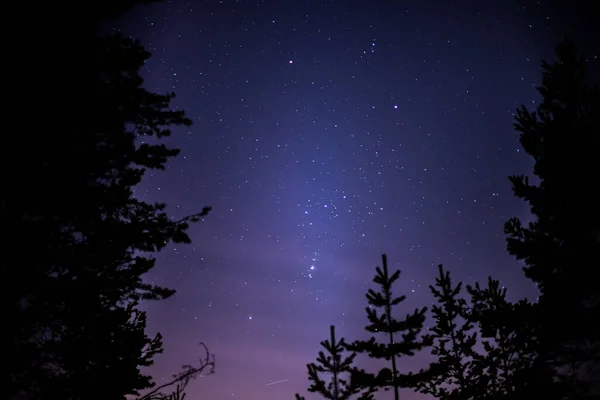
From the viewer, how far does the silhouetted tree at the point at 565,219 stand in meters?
6.22

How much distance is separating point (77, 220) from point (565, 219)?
9646mm

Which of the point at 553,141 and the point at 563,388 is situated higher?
the point at 553,141

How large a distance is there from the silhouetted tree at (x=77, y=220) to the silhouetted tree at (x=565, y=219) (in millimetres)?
7052

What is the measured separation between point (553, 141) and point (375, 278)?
11043mm

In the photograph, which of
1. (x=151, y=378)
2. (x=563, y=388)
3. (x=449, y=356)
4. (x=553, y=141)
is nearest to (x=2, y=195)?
(x=563, y=388)

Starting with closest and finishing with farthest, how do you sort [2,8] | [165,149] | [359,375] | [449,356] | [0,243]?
[0,243], [2,8], [165,149], [359,375], [449,356]

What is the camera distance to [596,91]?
313 inches

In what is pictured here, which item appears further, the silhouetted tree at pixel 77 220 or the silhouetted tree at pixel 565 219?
the silhouetted tree at pixel 565 219

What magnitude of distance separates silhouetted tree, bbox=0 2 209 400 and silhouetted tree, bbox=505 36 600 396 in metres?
7.05

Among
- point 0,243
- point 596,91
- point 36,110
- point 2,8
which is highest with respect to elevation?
point 2,8

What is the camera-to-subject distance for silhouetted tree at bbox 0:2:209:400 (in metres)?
5.15

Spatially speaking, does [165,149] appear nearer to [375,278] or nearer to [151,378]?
[151,378]

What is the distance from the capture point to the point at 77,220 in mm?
6297

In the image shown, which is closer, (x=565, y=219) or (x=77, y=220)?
(x=77, y=220)
